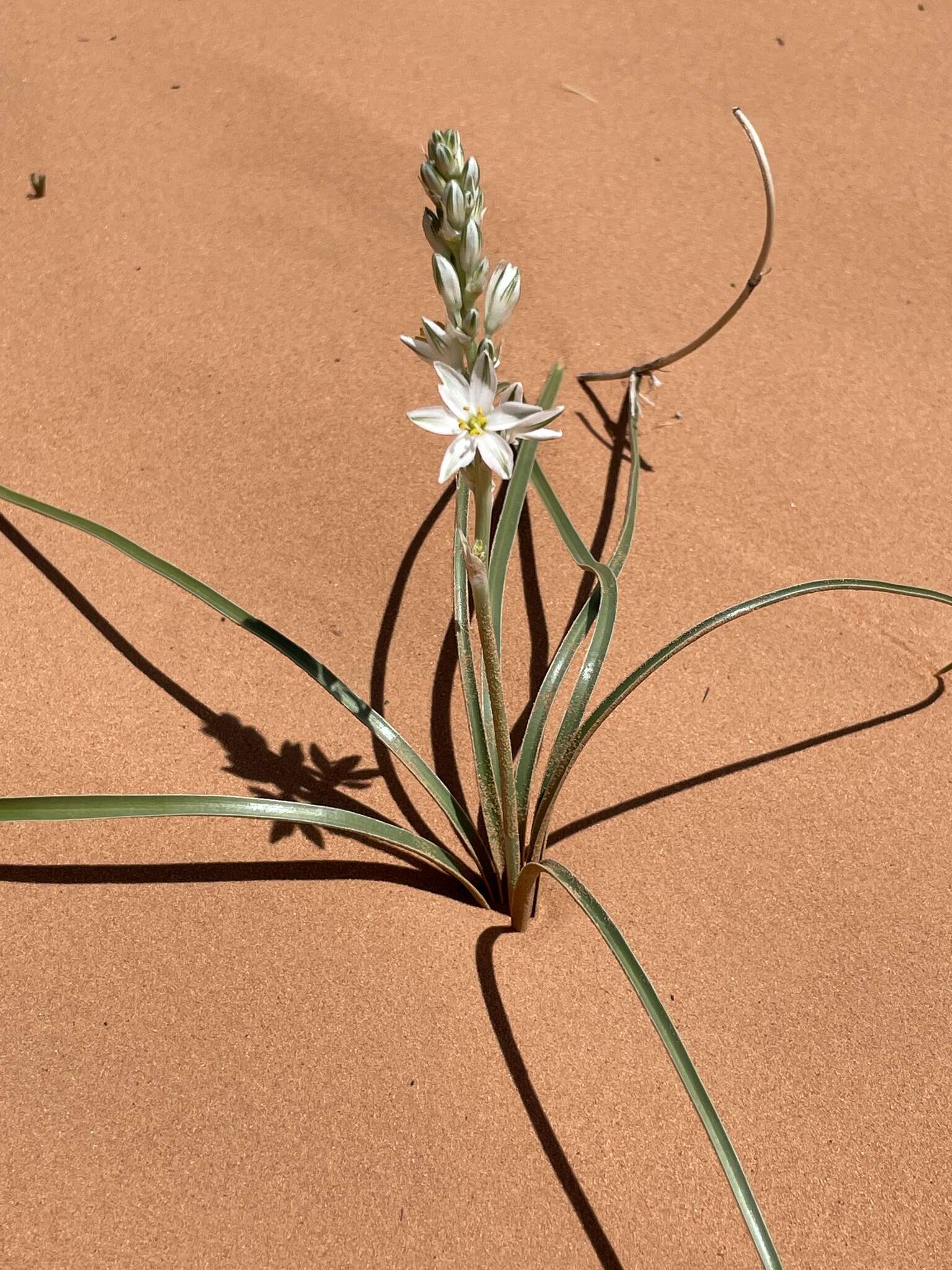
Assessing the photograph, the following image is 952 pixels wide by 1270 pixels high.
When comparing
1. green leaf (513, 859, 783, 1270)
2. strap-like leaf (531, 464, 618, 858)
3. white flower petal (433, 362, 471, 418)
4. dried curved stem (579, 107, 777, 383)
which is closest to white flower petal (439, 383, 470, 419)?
white flower petal (433, 362, 471, 418)

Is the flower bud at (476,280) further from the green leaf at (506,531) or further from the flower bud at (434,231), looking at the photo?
the green leaf at (506,531)

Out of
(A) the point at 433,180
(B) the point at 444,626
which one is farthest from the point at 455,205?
(B) the point at 444,626

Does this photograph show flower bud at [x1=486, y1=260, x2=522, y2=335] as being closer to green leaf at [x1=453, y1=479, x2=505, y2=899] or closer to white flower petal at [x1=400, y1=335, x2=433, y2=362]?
white flower petal at [x1=400, y1=335, x2=433, y2=362]

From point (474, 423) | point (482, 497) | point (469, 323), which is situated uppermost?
point (469, 323)

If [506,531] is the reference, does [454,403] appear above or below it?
above

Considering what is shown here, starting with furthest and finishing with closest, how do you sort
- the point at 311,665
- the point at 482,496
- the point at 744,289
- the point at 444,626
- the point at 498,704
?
1. the point at 744,289
2. the point at 444,626
3. the point at 311,665
4. the point at 498,704
5. the point at 482,496

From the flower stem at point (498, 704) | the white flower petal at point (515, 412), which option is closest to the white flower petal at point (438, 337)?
the white flower petal at point (515, 412)

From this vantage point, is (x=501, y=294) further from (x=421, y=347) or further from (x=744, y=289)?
(x=744, y=289)
